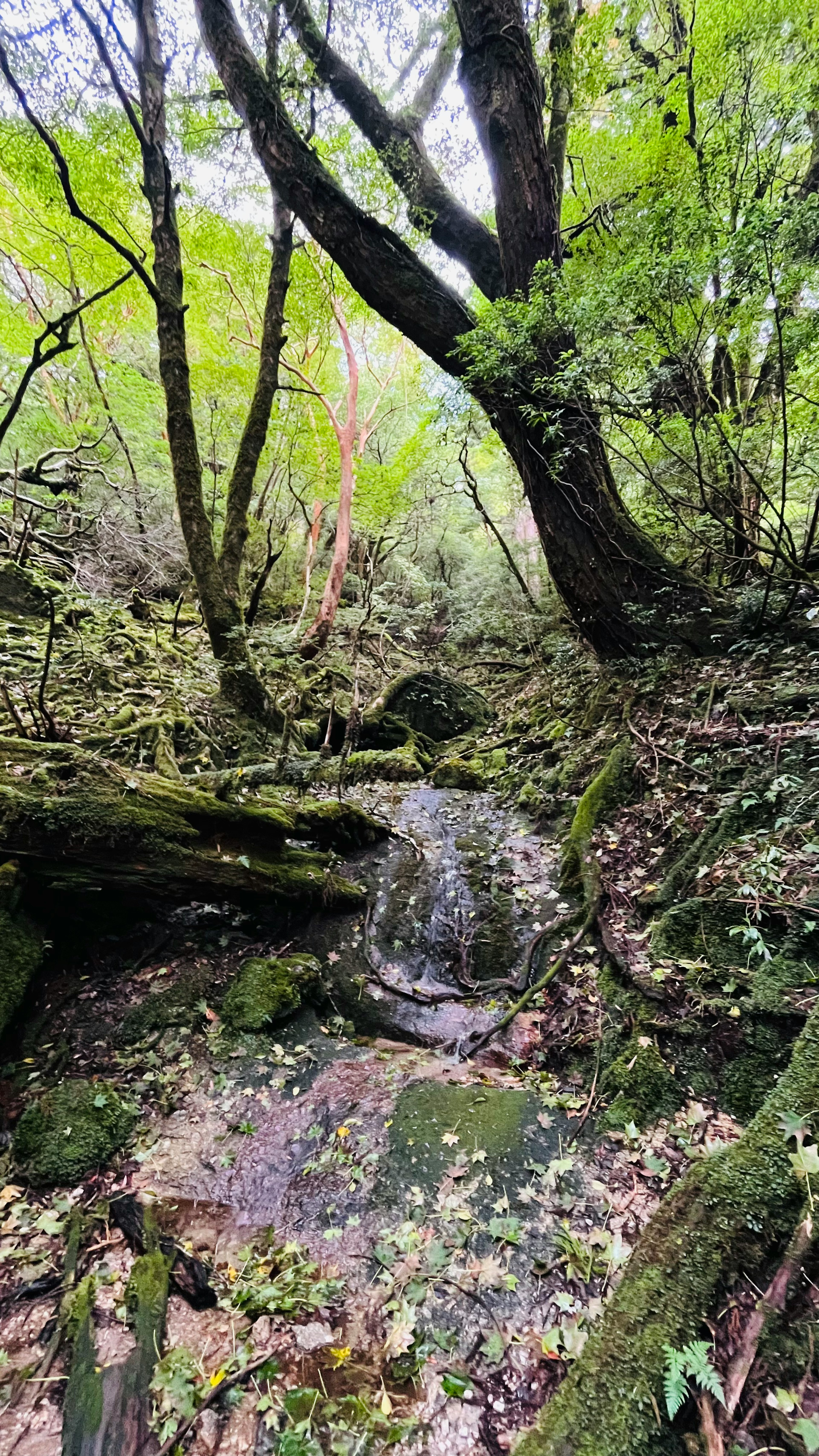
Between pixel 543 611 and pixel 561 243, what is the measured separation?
6940mm

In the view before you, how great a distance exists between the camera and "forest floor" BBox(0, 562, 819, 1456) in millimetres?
2152

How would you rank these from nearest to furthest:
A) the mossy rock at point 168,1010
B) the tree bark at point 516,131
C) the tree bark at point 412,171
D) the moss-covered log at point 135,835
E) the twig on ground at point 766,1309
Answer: the twig on ground at point 766,1309 → the moss-covered log at point 135,835 → the mossy rock at point 168,1010 → the tree bark at point 516,131 → the tree bark at point 412,171

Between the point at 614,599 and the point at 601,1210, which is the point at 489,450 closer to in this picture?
the point at 614,599

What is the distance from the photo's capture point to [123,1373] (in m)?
2.21

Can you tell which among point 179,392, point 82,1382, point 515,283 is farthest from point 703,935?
point 179,392

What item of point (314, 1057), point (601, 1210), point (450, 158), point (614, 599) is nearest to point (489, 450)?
point (614, 599)

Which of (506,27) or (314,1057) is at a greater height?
(506,27)

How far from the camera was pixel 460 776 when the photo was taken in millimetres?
8891

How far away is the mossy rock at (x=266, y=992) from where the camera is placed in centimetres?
406

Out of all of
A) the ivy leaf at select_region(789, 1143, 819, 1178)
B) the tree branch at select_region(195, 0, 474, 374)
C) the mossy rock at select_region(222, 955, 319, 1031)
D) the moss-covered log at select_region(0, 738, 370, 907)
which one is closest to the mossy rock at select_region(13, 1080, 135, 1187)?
the mossy rock at select_region(222, 955, 319, 1031)

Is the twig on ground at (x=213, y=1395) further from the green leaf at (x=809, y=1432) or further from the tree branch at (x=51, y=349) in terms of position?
the tree branch at (x=51, y=349)

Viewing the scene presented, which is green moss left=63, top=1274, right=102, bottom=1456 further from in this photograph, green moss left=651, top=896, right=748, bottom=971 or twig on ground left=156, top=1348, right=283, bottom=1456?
green moss left=651, top=896, right=748, bottom=971

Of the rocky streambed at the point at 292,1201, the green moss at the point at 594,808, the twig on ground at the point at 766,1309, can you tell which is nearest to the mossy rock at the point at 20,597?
the rocky streambed at the point at 292,1201

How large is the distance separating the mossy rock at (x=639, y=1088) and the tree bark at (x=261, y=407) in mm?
6803
